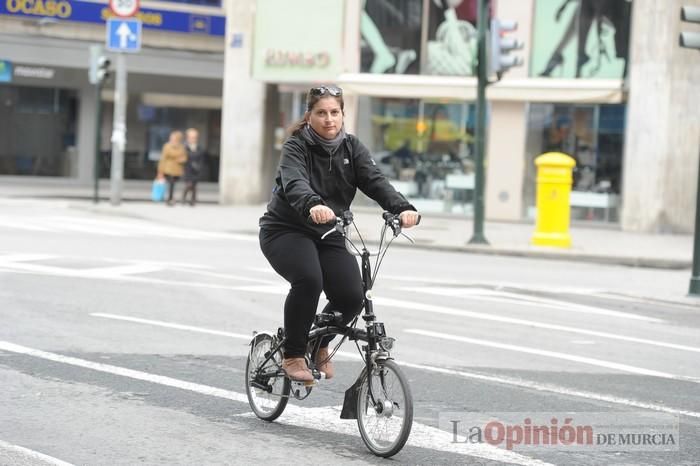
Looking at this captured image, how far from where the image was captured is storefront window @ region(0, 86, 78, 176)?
35.7m

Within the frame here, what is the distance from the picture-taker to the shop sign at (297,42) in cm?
2928

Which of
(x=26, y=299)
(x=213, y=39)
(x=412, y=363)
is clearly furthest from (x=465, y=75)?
(x=412, y=363)

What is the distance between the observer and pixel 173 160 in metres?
29.2

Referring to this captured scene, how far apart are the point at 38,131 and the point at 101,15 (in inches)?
143

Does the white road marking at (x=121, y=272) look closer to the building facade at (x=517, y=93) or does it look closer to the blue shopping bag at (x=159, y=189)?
the building facade at (x=517, y=93)

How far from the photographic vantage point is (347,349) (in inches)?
385

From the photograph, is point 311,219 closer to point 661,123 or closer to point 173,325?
point 173,325

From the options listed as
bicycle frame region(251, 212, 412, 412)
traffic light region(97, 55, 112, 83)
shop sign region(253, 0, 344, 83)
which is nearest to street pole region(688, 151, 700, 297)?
bicycle frame region(251, 212, 412, 412)

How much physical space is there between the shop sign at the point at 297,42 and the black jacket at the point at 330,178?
894 inches

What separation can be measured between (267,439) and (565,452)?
148 cm

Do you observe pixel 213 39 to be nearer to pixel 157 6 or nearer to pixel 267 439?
pixel 157 6

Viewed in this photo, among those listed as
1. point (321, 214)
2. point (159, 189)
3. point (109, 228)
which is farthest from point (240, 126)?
point (321, 214)

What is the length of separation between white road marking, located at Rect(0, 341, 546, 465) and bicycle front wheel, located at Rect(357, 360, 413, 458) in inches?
12.7

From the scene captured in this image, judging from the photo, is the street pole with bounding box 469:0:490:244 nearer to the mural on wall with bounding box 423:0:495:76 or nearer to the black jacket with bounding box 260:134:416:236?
the mural on wall with bounding box 423:0:495:76
